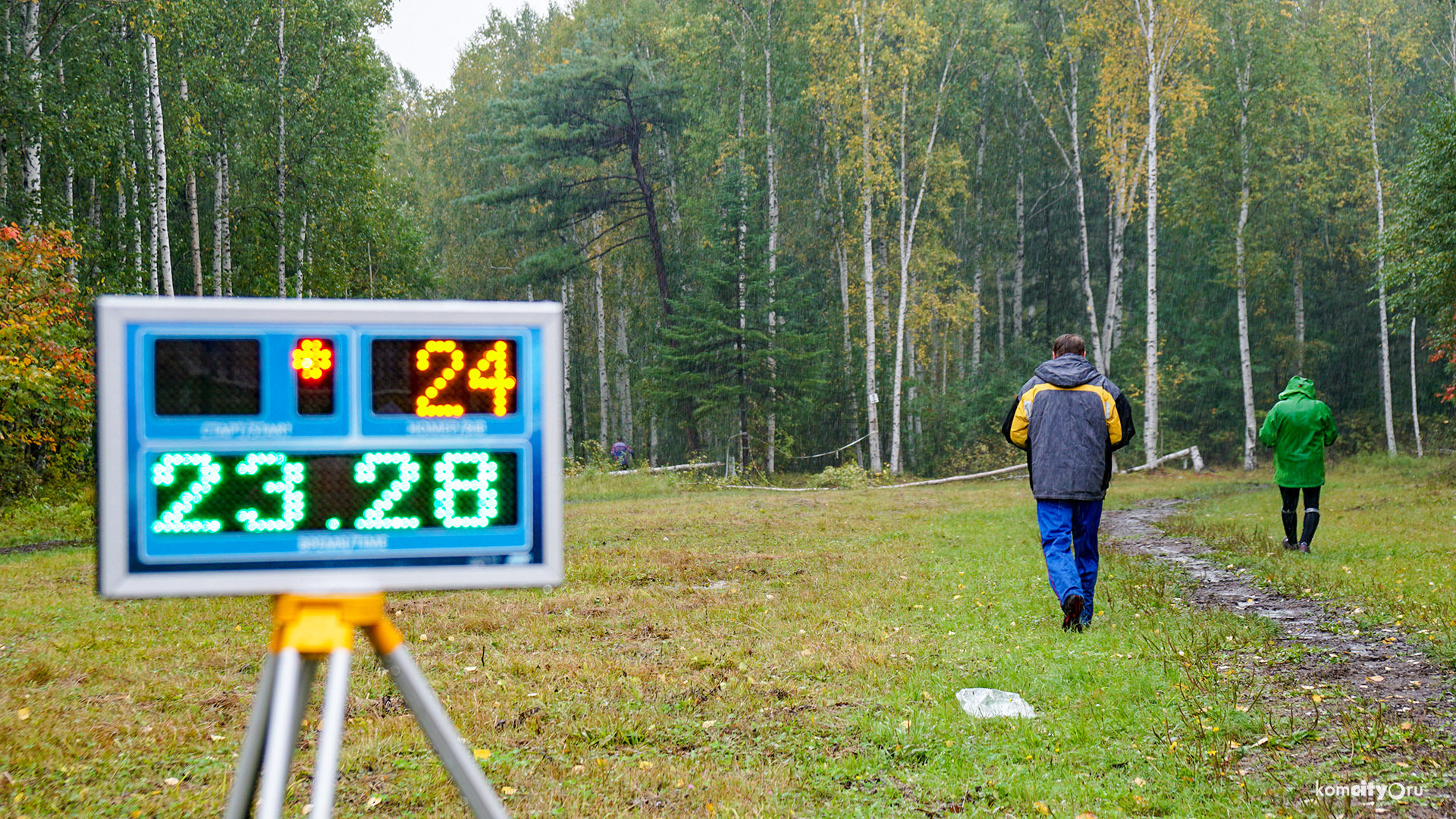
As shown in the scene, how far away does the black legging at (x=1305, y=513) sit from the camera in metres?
10.9

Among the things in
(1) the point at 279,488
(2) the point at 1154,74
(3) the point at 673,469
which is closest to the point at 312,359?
(1) the point at 279,488

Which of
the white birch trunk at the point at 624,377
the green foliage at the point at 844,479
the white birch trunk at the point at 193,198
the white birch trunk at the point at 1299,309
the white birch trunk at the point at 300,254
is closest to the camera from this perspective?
the white birch trunk at the point at 193,198

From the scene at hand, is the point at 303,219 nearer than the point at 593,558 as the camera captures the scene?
No

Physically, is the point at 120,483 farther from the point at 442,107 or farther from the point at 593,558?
the point at 442,107

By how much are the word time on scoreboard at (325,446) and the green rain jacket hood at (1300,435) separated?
399 inches

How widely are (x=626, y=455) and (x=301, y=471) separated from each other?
99.7 ft

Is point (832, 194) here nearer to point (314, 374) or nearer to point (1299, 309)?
point (1299, 309)

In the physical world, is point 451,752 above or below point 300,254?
below

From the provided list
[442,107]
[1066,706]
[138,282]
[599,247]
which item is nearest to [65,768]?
[1066,706]

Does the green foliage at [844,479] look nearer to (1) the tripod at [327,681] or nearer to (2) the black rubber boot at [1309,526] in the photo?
(2) the black rubber boot at [1309,526]

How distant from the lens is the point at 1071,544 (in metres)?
7.30

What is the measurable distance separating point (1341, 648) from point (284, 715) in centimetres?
A: 616

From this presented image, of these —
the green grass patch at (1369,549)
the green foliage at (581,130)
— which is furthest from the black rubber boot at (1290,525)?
the green foliage at (581,130)

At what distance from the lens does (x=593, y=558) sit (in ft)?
37.2
